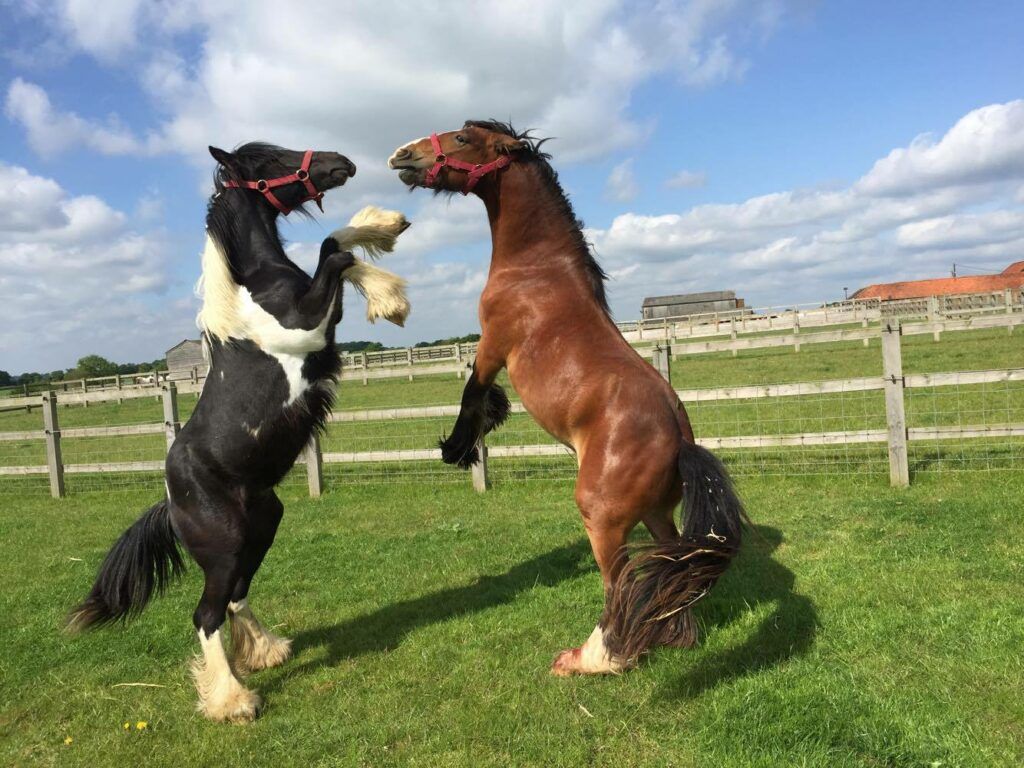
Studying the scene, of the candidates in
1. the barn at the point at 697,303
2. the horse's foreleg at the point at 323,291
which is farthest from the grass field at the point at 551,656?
the barn at the point at 697,303

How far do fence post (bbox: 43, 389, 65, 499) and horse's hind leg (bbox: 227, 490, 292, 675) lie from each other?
9163mm

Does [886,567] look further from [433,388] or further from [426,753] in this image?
[433,388]

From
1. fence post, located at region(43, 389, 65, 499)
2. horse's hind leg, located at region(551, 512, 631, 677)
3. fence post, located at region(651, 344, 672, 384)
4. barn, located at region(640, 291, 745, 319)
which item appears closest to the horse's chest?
horse's hind leg, located at region(551, 512, 631, 677)

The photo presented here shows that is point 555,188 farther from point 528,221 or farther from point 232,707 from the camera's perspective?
point 232,707

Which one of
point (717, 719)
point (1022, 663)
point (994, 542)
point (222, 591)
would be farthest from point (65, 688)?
point (994, 542)

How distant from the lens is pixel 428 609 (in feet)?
16.4

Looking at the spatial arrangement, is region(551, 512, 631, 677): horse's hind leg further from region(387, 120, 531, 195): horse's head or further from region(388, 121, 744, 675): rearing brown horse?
region(387, 120, 531, 195): horse's head

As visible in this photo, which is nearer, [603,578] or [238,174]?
[603,578]

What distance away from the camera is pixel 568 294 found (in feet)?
12.4

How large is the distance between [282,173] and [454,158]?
99cm

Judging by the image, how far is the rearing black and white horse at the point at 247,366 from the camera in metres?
3.68

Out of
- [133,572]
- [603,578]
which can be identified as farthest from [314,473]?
[603,578]

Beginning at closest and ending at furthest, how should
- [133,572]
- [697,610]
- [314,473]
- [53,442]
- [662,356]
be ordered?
[133,572] → [697,610] → [662,356] → [314,473] → [53,442]

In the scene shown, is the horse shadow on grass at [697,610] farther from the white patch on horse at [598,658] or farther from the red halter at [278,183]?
the red halter at [278,183]
